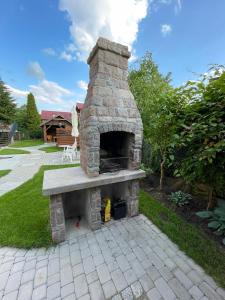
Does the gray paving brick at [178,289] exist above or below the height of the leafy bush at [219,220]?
below

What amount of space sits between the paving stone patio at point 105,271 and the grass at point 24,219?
0.18 m

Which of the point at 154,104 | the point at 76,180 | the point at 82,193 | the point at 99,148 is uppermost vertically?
the point at 154,104

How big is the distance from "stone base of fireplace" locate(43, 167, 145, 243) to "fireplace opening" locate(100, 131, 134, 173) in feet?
0.81

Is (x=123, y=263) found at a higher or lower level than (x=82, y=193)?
lower

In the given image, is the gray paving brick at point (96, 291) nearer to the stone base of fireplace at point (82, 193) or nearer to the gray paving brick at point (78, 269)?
the gray paving brick at point (78, 269)

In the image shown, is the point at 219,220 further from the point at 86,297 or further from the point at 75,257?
the point at 75,257

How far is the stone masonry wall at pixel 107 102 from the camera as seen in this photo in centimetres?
248

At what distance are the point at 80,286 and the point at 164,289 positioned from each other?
108cm

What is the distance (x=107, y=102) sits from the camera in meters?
2.57

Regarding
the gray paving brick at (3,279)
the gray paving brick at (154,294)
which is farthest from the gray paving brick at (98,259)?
the gray paving brick at (3,279)

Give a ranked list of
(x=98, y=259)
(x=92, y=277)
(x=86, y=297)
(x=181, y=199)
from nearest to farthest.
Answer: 1. (x=86, y=297)
2. (x=92, y=277)
3. (x=98, y=259)
4. (x=181, y=199)

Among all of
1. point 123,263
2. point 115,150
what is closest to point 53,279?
point 123,263

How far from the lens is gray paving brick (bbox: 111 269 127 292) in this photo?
1.71m

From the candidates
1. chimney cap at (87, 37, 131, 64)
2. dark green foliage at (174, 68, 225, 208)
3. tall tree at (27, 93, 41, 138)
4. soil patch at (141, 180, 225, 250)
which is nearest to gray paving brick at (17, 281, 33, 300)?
soil patch at (141, 180, 225, 250)
